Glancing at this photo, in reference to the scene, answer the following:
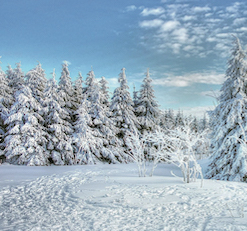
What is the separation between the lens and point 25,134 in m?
17.2

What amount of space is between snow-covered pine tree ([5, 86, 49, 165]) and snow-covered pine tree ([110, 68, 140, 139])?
804cm

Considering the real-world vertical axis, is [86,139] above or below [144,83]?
below

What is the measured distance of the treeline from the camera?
17.1 m

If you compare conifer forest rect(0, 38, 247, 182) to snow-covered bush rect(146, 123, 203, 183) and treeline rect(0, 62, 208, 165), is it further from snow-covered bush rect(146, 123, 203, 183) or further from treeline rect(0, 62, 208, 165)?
snow-covered bush rect(146, 123, 203, 183)

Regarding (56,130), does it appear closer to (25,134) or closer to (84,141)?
(25,134)

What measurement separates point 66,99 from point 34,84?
3466 mm

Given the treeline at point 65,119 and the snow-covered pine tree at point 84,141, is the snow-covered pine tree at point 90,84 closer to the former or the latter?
the treeline at point 65,119

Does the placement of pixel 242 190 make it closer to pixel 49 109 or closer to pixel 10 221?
pixel 10 221

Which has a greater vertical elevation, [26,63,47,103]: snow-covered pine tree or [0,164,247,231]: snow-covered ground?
[26,63,47,103]: snow-covered pine tree

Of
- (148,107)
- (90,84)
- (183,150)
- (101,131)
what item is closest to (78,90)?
(90,84)

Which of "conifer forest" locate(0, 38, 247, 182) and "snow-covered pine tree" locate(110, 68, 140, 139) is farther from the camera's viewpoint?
"snow-covered pine tree" locate(110, 68, 140, 139)

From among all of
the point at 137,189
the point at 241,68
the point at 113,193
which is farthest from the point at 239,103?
the point at 113,193

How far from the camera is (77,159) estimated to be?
1912cm

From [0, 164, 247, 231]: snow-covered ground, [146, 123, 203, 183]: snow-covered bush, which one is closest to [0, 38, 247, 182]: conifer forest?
[146, 123, 203, 183]: snow-covered bush
